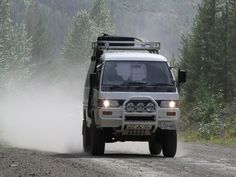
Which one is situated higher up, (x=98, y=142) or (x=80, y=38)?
(x=98, y=142)

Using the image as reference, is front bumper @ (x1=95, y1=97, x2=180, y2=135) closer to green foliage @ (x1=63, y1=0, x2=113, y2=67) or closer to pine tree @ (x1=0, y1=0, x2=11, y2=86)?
pine tree @ (x1=0, y1=0, x2=11, y2=86)

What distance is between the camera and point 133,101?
1602cm

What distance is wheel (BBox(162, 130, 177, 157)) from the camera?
16.8 meters

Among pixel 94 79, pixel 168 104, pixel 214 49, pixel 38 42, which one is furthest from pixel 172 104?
pixel 38 42

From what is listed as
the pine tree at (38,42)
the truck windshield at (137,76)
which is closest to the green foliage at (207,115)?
the truck windshield at (137,76)

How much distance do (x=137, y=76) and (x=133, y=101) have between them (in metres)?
0.97

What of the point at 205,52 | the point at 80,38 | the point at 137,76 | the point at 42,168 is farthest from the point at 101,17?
the point at 42,168

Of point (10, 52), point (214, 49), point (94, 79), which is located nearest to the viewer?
point (94, 79)

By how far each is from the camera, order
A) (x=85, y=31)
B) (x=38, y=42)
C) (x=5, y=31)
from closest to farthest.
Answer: (x=5, y=31), (x=85, y=31), (x=38, y=42)

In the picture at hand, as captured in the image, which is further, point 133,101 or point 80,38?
point 80,38

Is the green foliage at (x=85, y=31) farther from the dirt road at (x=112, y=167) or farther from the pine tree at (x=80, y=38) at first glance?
the dirt road at (x=112, y=167)

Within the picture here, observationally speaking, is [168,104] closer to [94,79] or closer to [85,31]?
[94,79]


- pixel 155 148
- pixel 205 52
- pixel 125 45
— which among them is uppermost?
pixel 125 45

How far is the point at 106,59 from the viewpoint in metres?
17.3
